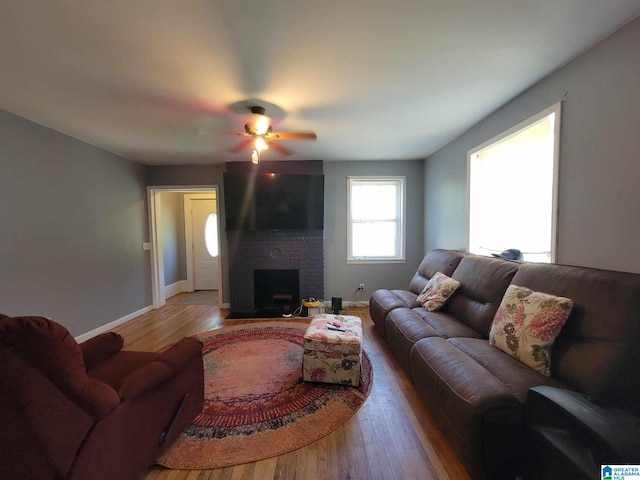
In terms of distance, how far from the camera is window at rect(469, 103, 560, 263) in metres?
2.06

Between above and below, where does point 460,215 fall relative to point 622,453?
above

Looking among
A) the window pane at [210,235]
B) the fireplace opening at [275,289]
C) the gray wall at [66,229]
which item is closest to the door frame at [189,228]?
the window pane at [210,235]

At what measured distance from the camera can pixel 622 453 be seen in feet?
2.73

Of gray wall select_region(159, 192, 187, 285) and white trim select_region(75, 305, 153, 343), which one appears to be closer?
white trim select_region(75, 305, 153, 343)

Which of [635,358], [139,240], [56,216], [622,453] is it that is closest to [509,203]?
[635,358]

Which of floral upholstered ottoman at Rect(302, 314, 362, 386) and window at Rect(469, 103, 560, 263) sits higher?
window at Rect(469, 103, 560, 263)

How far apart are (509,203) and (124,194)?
5.03 meters

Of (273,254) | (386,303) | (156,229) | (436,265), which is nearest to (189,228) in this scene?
(156,229)

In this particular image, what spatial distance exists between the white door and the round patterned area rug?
315 centimetres

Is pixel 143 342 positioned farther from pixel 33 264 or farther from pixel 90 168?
pixel 90 168

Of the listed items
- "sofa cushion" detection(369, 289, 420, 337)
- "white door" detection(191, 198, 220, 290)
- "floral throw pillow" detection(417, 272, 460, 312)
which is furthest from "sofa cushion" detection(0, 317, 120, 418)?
"white door" detection(191, 198, 220, 290)

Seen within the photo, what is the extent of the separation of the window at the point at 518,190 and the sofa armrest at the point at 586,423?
1286 millimetres

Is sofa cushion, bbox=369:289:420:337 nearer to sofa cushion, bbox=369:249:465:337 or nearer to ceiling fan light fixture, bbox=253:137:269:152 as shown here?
sofa cushion, bbox=369:249:465:337

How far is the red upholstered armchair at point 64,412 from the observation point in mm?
875
